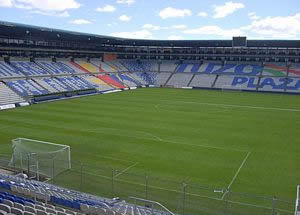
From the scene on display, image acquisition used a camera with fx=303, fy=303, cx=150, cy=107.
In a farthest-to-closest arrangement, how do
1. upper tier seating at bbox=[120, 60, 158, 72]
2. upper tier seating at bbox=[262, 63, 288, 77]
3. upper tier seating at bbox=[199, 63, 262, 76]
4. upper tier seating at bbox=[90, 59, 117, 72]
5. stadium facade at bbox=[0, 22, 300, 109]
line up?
1. upper tier seating at bbox=[120, 60, 158, 72]
2. upper tier seating at bbox=[90, 59, 117, 72]
3. upper tier seating at bbox=[199, 63, 262, 76]
4. upper tier seating at bbox=[262, 63, 288, 77]
5. stadium facade at bbox=[0, 22, 300, 109]

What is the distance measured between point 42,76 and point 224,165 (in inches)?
1739

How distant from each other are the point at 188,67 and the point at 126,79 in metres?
16.8

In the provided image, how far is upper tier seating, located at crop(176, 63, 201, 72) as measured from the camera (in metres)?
75.1

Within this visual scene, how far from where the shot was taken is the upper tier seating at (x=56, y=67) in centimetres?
5891

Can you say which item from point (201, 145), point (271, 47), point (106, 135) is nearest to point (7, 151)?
point (106, 135)

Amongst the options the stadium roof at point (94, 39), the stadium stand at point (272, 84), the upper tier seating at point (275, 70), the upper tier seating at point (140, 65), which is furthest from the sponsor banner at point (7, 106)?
the upper tier seating at point (275, 70)

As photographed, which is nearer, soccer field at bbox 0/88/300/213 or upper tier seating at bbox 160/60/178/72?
soccer field at bbox 0/88/300/213

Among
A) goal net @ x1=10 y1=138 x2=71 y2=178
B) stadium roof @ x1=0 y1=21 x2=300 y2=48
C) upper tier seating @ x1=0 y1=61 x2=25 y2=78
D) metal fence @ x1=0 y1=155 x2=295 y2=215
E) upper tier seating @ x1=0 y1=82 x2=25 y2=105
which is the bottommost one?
metal fence @ x1=0 y1=155 x2=295 y2=215

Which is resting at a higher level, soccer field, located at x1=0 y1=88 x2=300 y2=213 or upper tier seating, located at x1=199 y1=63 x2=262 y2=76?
upper tier seating, located at x1=199 y1=63 x2=262 y2=76

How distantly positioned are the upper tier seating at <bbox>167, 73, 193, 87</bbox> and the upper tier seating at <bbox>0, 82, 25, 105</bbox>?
3703 cm

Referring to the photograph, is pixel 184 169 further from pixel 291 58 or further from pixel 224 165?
pixel 291 58

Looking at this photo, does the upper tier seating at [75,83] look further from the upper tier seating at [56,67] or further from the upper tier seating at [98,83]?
the upper tier seating at [56,67]

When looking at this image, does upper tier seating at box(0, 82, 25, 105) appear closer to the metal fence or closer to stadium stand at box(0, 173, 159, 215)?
the metal fence

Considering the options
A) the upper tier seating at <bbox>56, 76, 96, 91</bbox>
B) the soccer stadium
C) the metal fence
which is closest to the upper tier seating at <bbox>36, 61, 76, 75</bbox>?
the soccer stadium
